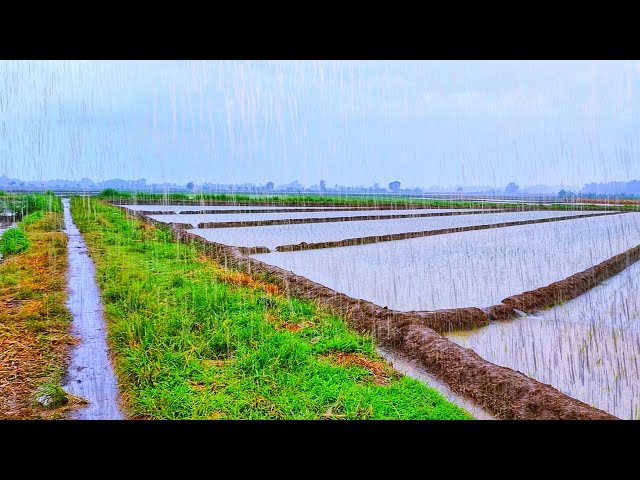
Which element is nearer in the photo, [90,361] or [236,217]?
[90,361]

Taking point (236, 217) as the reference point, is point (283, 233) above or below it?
below

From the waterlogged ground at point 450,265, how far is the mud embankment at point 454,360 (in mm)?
504

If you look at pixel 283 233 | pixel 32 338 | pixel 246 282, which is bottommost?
pixel 32 338

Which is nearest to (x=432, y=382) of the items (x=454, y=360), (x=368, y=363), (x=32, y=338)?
(x=454, y=360)

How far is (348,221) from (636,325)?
10.7 m

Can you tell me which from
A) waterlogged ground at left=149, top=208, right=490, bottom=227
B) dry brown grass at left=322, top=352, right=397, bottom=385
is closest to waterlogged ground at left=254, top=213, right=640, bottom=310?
dry brown grass at left=322, top=352, right=397, bottom=385

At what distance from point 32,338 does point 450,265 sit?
5580 millimetres

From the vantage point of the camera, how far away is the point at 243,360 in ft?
9.55

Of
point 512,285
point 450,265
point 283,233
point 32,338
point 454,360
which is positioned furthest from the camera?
point 283,233

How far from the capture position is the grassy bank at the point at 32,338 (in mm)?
2469

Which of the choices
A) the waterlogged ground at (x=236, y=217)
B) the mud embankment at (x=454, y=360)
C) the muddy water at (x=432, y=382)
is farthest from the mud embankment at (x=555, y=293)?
the waterlogged ground at (x=236, y=217)

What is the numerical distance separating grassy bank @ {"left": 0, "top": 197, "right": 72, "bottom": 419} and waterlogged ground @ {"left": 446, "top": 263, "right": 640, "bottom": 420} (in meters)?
3.04

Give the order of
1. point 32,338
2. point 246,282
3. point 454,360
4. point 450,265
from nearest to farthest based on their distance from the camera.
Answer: point 454,360 < point 32,338 < point 246,282 < point 450,265

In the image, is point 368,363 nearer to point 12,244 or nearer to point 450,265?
point 450,265
